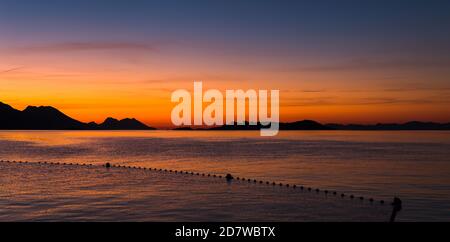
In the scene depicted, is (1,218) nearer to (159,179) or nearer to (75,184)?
(75,184)

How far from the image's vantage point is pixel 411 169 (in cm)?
6744

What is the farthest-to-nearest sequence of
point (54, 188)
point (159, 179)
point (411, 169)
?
point (411, 169)
point (159, 179)
point (54, 188)

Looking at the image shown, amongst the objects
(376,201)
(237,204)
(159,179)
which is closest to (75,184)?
(159,179)

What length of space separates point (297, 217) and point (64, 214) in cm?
1780

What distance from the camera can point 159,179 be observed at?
5475 centimetres
